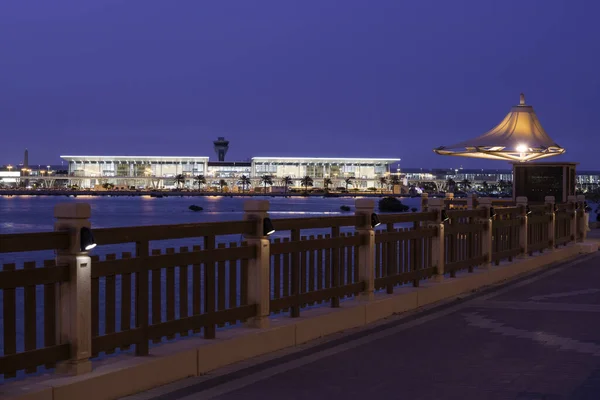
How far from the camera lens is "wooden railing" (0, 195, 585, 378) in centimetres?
639

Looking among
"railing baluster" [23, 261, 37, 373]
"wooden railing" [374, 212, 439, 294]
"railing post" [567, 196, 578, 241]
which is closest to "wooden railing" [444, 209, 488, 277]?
"wooden railing" [374, 212, 439, 294]

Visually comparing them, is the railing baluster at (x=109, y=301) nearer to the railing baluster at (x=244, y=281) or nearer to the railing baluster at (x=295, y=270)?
the railing baluster at (x=244, y=281)

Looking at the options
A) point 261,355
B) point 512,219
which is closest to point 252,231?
point 261,355

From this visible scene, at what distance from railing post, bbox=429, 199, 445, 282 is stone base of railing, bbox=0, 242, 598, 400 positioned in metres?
0.23

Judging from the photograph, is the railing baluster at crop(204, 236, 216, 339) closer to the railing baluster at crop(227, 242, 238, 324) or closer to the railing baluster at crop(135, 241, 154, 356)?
the railing baluster at crop(227, 242, 238, 324)

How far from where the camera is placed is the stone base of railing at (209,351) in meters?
6.48

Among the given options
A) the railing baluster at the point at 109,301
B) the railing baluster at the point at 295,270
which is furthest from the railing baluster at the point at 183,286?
the railing baluster at the point at 295,270

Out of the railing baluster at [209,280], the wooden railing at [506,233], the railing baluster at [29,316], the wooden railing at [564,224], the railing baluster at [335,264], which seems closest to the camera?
the railing baluster at [29,316]

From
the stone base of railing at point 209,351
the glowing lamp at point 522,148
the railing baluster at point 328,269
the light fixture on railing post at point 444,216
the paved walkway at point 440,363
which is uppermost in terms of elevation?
the glowing lamp at point 522,148

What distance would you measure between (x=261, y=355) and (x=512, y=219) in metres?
10.4

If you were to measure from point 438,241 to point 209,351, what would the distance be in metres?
6.19

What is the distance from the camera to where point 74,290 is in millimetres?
6578

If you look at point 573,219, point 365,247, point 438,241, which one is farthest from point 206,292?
point 573,219

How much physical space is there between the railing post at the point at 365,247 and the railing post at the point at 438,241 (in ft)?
8.36
